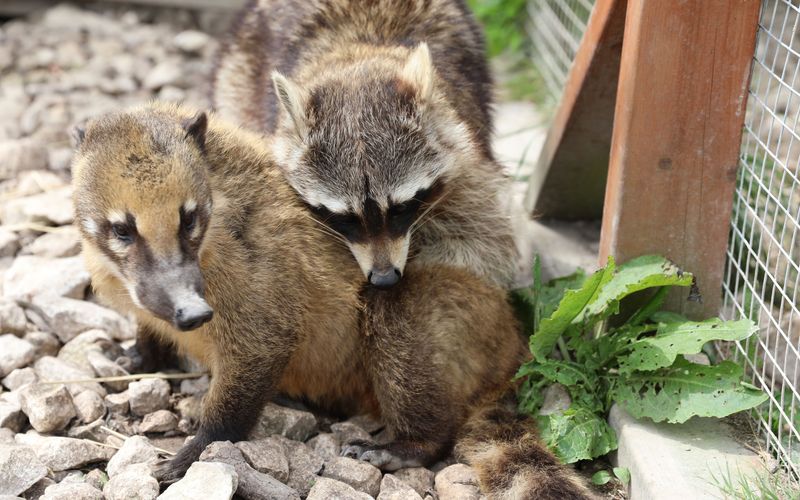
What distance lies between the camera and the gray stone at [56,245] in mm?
Answer: 5590

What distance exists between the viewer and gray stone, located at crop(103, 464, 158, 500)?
372cm

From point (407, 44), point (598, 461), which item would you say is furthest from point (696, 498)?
point (407, 44)

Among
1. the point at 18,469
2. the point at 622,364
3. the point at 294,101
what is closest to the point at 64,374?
the point at 18,469

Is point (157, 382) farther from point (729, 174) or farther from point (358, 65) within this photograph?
point (729, 174)

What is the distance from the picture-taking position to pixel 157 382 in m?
4.63

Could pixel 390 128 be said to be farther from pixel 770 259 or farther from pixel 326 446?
pixel 770 259

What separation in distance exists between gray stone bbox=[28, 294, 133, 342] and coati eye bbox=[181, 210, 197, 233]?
4.82 feet

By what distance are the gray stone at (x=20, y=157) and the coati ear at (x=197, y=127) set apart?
9.48 ft

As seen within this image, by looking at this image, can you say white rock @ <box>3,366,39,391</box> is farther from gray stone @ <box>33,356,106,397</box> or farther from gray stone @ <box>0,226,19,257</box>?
gray stone @ <box>0,226,19,257</box>

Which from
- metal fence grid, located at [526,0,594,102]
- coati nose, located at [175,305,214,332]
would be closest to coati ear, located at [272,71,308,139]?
coati nose, located at [175,305,214,332]

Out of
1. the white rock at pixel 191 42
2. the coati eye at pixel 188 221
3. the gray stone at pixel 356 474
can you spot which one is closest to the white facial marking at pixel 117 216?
the coati eye at pixel 188 221

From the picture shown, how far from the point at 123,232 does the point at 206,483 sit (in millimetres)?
1052

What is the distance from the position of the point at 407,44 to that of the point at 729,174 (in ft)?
6.96

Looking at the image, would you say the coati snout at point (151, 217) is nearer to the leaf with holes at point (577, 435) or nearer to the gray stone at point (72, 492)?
the gray stone at point (72, 492)
